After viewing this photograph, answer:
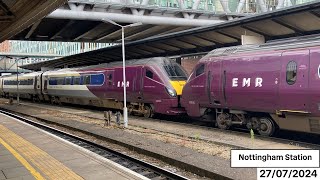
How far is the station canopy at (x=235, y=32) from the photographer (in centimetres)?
1795

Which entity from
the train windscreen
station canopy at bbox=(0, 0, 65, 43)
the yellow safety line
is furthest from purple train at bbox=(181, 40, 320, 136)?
the yellow safety line

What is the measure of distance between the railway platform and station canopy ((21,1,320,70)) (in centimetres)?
1209

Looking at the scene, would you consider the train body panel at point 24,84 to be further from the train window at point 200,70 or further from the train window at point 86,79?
the train window at point 200,70

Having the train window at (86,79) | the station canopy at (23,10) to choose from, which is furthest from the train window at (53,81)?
the station canopy at (23,10)

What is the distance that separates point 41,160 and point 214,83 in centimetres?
851

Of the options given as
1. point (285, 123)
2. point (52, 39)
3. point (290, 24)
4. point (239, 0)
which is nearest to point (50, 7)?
point (285, 123)

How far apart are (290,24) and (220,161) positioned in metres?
12.2

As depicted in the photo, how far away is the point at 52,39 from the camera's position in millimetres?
39344

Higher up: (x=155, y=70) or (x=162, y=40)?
(x=162, y=40)

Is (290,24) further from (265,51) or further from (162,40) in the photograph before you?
(162,40)

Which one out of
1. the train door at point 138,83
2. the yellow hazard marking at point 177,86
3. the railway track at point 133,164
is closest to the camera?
the railway track at point 133,164

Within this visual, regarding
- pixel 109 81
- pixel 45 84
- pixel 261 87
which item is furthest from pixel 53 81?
pixel 261 87

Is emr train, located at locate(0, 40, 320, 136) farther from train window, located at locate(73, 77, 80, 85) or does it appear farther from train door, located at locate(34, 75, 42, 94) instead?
train door, located at locate(34, 75, 42, 94)

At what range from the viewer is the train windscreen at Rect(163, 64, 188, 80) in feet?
67.5
